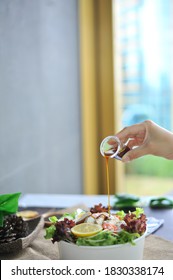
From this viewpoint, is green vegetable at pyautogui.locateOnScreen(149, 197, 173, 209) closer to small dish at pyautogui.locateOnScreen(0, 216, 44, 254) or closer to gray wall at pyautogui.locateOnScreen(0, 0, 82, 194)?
small dish at pyautogui.locateOnScreen(0, 216, 44, 254)

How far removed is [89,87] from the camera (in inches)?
147

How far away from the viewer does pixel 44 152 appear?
3133 mm

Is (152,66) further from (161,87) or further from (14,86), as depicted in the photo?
(14,86)

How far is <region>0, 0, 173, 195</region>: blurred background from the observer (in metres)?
3.00

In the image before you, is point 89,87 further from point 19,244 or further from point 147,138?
point 19,244

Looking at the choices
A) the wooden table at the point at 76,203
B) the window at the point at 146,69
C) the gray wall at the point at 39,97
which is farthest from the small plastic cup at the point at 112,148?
the window at the point at 146,69

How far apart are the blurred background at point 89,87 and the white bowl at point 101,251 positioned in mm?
1689

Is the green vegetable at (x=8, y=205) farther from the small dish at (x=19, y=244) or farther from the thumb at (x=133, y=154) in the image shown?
the thumb at (x=133, y=154)

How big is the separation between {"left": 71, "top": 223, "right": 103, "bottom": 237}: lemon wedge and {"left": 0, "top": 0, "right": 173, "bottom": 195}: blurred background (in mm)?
1650

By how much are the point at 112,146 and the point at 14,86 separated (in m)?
1.30

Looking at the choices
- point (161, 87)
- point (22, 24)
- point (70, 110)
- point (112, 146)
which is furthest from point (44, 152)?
point (112, 146)

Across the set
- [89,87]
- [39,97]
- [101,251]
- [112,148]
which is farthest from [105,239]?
[89,87]

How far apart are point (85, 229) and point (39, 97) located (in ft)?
6.29

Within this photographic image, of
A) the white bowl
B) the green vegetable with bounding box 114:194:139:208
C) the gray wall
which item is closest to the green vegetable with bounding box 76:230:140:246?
the white bowl
